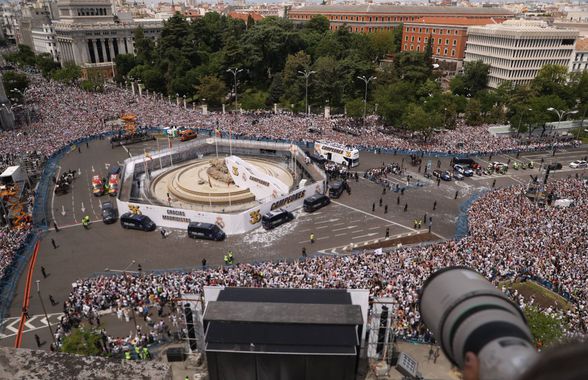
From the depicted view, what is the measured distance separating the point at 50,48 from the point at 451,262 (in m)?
138

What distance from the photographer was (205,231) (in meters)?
33.8

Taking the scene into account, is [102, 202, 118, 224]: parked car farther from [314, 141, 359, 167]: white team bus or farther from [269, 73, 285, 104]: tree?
[269, 73, 285, 104]: tree

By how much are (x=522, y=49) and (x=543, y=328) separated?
75140mm

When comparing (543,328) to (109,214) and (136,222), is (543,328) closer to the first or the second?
(136,222)

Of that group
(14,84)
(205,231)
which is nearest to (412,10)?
(14,84)

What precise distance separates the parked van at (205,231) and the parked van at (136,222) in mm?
3855

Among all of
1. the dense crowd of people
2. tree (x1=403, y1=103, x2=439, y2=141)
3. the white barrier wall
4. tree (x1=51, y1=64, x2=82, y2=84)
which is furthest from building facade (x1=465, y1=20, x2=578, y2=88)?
tree (x1=51, y1=64, x2=82, y2=84)

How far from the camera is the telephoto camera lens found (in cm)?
427

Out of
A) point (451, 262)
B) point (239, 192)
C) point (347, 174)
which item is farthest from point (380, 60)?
point (451, 262)

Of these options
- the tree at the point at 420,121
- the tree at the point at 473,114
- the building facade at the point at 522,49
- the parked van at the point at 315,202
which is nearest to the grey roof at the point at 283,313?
the parked van at the point at 315,202

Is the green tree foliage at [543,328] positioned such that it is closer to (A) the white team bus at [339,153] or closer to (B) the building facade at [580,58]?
(A) the white team bus at [339,153]

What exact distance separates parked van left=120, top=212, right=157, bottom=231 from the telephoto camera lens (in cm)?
3268

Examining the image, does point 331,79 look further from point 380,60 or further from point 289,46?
point 380,60

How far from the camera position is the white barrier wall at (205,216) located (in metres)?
34.7
